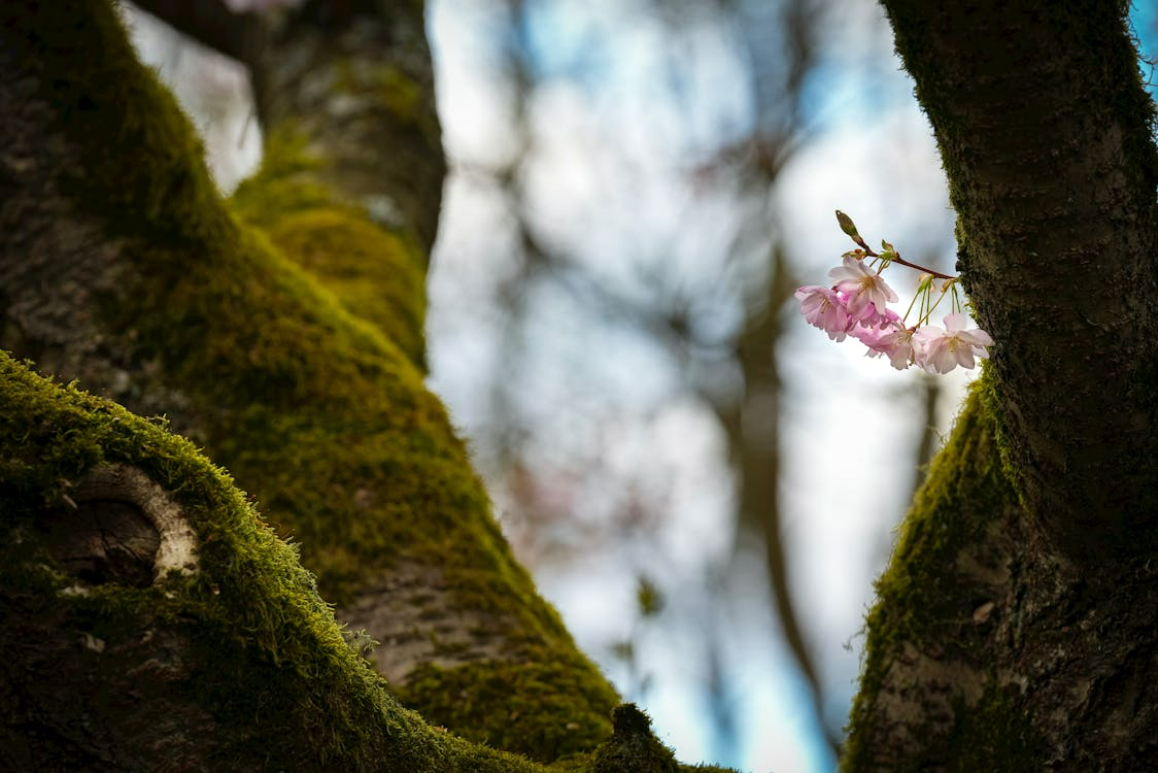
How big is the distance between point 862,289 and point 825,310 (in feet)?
0.27

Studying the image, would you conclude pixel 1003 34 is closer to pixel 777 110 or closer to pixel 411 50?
pixel 411 50

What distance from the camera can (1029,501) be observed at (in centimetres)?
157

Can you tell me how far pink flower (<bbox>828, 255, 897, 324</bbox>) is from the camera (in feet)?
5.35

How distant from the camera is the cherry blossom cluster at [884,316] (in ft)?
5.08

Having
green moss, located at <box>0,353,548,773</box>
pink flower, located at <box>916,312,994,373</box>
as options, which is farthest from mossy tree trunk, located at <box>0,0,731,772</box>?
pink flower, located at <box>916,312,994,373</box>

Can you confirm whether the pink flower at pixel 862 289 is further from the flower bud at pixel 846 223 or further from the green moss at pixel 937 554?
the green moss at pixel 937 554

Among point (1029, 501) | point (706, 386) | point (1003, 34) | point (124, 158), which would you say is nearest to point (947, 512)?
point (1029, 501)

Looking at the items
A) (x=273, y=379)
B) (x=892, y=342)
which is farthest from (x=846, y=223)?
(x=273, y=379)

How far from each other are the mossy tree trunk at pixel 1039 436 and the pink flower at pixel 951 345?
0.04m

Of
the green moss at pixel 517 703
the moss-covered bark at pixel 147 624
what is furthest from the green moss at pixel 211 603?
the green moss at pixel 517 703

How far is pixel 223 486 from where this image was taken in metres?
1.21

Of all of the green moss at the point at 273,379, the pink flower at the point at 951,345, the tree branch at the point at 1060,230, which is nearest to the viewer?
the tree branch at the point at 1060,230

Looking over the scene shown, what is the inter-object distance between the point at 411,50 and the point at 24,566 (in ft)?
11.9

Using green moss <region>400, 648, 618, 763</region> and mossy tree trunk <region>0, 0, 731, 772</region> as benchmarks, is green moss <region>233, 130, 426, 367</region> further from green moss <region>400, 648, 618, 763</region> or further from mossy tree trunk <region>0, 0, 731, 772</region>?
green moss <region>400, 648, 618, 763</region>
